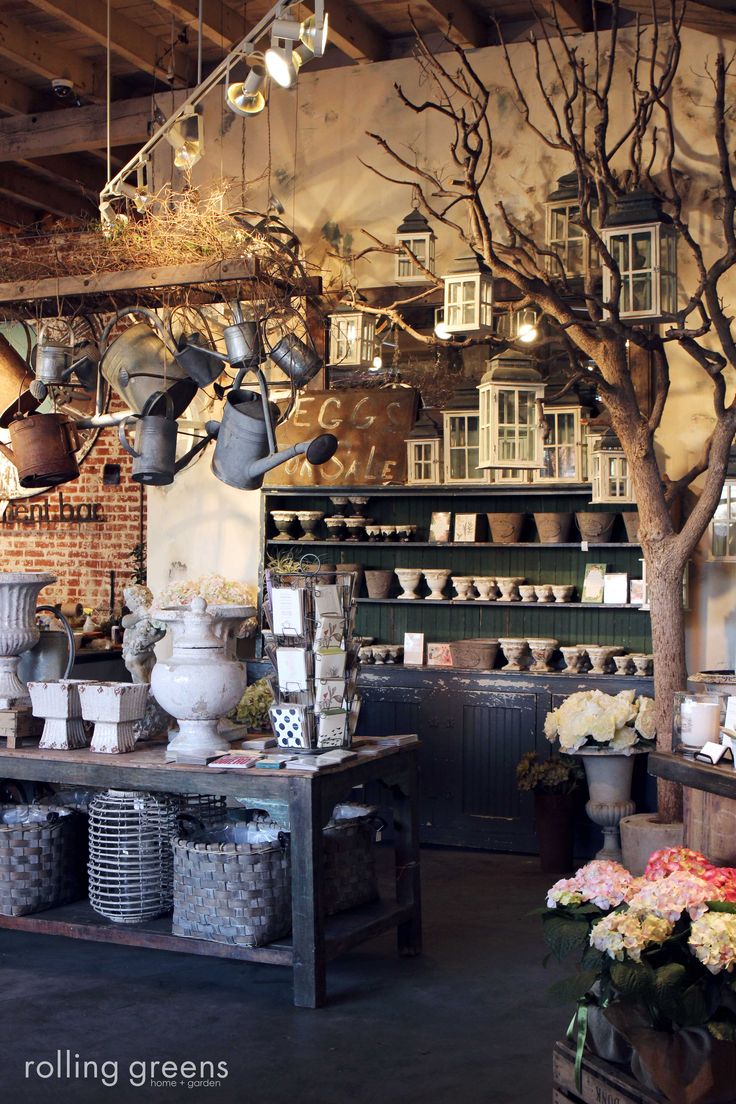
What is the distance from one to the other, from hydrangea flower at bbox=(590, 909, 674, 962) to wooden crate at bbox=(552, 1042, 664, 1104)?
0.26 m

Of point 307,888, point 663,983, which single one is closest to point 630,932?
point 663,983

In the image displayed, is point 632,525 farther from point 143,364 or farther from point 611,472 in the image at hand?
point 143,364

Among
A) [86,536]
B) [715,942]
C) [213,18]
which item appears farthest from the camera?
[86,536]

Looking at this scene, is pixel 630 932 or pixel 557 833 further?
pixel 557 833

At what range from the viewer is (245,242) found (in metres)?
4.89

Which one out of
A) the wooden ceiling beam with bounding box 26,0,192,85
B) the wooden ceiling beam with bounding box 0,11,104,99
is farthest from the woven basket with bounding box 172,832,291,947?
the wooden ceiling beam with bounding box 0,11,104,99

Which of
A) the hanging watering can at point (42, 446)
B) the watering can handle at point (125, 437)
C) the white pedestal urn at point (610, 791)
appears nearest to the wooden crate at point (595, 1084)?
the watering can handle at point (125, 437)

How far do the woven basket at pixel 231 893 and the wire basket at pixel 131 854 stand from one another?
0.22 m

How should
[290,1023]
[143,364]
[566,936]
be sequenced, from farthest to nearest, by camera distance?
[143,364]
[290,1023]
[566,936]

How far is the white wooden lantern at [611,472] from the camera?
5.90m

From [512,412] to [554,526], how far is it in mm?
1250

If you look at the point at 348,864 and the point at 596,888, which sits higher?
the point at 596,888

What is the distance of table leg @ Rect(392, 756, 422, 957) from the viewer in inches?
179

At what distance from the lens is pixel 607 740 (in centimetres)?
573
